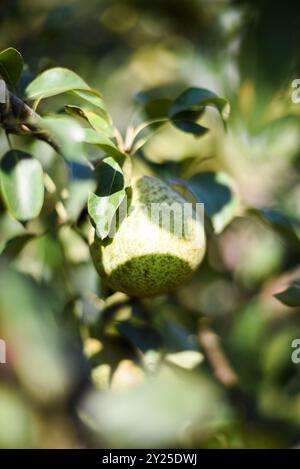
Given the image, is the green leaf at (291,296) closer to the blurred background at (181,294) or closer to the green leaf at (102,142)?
the blurred background at (181,294)

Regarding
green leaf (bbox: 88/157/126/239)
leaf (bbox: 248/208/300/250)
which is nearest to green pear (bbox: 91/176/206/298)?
green leaf (bbox: 88/157/126/239)

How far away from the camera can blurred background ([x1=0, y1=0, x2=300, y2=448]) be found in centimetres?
100

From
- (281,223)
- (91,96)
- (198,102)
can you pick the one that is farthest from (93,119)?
(281,223)

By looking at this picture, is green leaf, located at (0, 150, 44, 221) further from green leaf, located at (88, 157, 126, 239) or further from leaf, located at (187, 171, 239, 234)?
leaf, located at (187, 171, 239, 234)

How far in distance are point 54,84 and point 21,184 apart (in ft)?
0.42

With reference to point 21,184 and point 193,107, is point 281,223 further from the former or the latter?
point 21,184

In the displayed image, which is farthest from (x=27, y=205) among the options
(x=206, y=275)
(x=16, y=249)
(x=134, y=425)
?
(x=206, y=275)

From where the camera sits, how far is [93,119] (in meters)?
0.78

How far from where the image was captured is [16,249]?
3.34ft

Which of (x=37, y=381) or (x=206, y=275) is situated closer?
(x=37, y=381)

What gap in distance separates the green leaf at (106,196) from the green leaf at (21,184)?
3.1 inches

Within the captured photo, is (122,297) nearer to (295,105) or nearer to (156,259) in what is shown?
(156,259)

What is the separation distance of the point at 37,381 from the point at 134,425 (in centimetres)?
22

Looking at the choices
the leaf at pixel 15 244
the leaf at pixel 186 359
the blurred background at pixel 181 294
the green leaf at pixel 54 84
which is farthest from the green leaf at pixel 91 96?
the leaf at pixel 186 359
